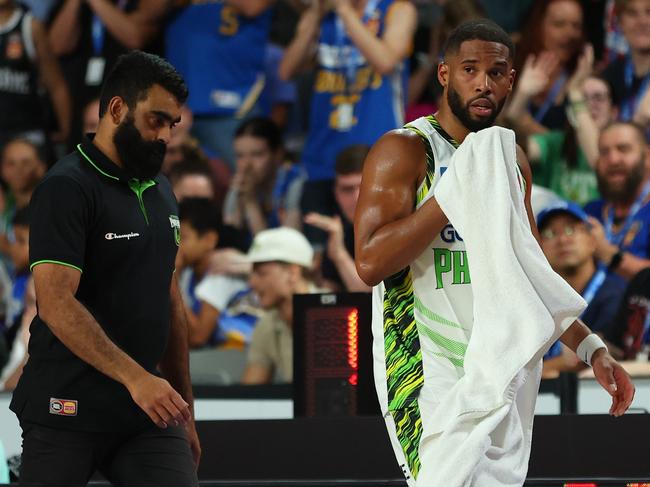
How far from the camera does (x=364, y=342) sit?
474 centimetres

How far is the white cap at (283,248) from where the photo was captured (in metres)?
6.84

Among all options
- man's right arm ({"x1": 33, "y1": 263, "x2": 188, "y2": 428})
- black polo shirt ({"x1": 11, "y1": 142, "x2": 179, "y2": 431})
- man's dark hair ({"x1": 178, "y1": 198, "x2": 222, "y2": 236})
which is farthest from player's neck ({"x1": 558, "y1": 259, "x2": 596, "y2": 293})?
man's right arm ({"x1": 33, "y1": 263, "x2": 188, "y2": 428})

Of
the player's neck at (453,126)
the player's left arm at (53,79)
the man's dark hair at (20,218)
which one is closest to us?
the player's neck at (453,126)

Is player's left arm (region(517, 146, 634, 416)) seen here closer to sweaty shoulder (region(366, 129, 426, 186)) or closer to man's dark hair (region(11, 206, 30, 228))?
sweaty shoulder (region(366, 129, 426, 186))

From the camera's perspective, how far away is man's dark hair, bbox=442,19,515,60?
2992 millimetres

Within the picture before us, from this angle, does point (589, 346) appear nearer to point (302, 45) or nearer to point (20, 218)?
point (302, 45)

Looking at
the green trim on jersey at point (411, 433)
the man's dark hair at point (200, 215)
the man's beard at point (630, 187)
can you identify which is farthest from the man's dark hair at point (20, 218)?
the green trim on jersey at point (411, 433)

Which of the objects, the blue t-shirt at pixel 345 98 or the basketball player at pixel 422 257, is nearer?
the basketball player at pixel 422 257

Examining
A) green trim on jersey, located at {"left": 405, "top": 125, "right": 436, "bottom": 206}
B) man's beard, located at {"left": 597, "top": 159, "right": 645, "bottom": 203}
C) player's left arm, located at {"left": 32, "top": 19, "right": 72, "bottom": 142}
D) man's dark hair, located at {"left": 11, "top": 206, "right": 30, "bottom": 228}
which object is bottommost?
man's dark hair, located at {"left": 11, "top": 206, "right": 30, "bottom": 228}

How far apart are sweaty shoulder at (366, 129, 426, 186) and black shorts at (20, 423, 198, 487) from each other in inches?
36.4

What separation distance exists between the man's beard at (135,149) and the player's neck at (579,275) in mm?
4121

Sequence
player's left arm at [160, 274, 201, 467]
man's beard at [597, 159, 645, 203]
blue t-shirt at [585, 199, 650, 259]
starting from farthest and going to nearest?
man's beard at [597, 159, 645, 203] → blue t-shirt at [585, 199, 650, 259] → player's left arm at [160, 274, 201, 467]

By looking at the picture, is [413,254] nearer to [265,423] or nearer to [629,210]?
[265,423]

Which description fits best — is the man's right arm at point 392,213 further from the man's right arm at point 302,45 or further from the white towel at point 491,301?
the man's right arm at point 302,45
